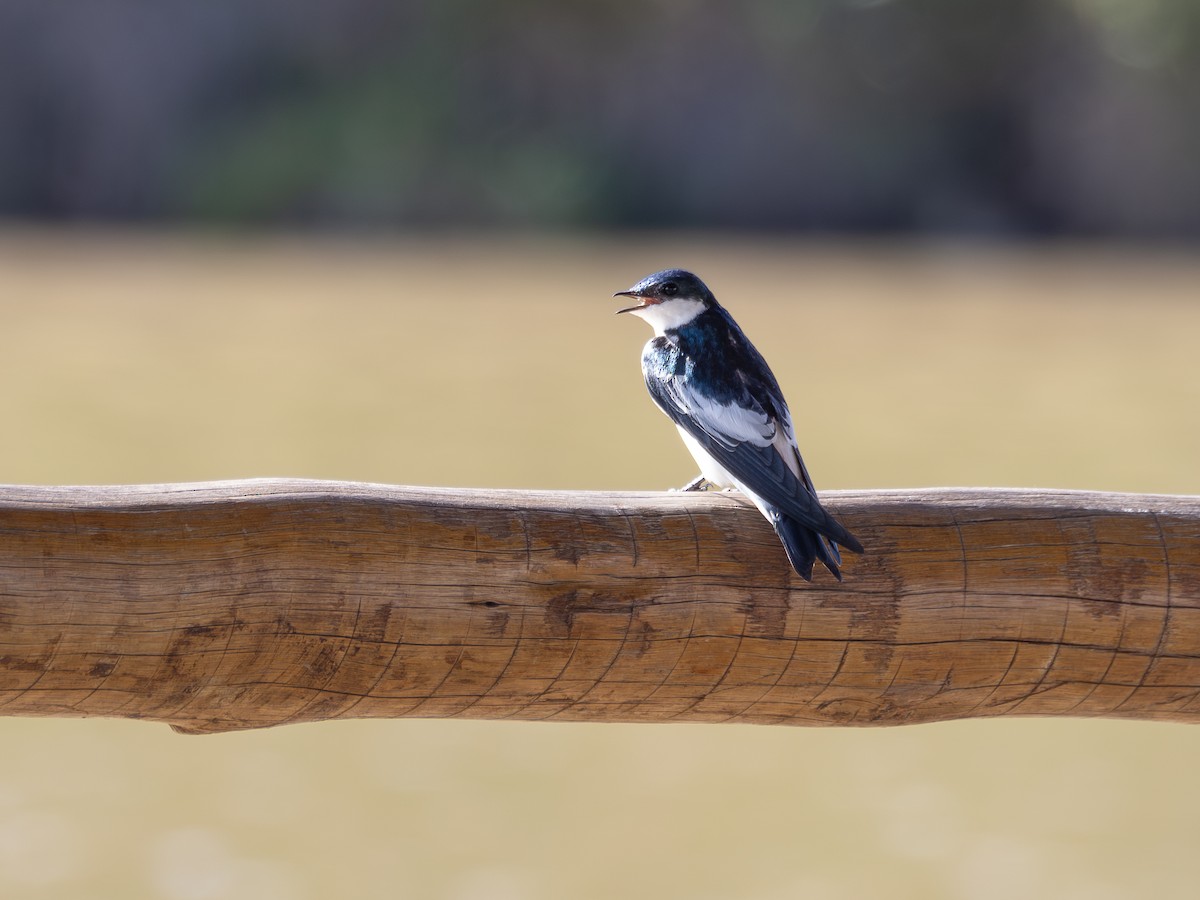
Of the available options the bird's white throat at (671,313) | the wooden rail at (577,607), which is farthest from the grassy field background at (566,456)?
the wooden rail at (577,607)

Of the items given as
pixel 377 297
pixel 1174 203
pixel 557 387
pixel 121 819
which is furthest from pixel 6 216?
pixel 121 819

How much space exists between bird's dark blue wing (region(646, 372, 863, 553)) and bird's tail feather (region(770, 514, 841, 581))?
1 cm

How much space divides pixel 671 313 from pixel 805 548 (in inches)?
29.4

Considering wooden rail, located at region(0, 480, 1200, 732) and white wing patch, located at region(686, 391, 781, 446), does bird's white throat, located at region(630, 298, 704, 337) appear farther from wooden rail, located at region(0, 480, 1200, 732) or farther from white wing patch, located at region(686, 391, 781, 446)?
wooden rail, located at region(0, 480, 1200, 732)

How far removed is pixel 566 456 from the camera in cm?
919

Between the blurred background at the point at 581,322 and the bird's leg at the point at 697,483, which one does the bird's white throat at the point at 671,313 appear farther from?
the blurred background at the point at 581,322

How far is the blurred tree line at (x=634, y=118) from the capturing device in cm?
2308

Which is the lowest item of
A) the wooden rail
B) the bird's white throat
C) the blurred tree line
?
the blurred tree line

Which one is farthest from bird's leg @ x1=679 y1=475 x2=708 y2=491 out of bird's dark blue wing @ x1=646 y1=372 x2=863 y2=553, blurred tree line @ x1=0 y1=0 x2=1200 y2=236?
blurred tree line @ x1=0 y1=0 x2=1200 y2=236

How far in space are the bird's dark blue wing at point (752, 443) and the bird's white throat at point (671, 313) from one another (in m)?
0.10

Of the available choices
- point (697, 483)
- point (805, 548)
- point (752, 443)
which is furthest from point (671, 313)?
point (805, 548)

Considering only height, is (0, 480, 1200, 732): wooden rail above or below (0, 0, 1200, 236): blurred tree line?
above

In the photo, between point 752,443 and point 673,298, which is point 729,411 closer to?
point 752,443

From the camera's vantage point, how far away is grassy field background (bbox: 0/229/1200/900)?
434 cm
